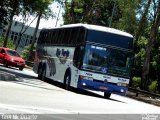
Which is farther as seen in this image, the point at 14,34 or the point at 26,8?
the point at 14,34

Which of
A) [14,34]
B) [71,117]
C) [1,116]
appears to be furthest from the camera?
[14,34]

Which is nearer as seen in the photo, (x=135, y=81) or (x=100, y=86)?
(x=100, y=86)

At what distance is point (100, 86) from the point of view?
81.5 feet

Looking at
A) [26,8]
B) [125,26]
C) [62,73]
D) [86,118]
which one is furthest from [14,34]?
[86,118]

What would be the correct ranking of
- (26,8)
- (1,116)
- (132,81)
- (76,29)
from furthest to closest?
1. (132,81)
2. (26,8)
3. (76,29)
4. (1,116)

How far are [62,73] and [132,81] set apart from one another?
96.5ft

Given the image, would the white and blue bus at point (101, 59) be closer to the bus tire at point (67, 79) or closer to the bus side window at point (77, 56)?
the bus side window at point (77, 56)

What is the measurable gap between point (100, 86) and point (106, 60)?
4.37 feet

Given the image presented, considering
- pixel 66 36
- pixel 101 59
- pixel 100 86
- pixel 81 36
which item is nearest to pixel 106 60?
pixel 101 59

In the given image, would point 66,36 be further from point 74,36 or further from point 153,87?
point 153,87

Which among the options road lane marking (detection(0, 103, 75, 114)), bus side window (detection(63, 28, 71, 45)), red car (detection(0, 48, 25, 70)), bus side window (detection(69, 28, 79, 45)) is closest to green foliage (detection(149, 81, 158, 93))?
red car (detection(0, 48, 25, 70))

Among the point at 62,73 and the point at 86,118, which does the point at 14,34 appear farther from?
the point at 86,118

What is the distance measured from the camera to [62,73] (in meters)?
28.1

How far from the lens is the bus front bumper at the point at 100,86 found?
24.7 metres
